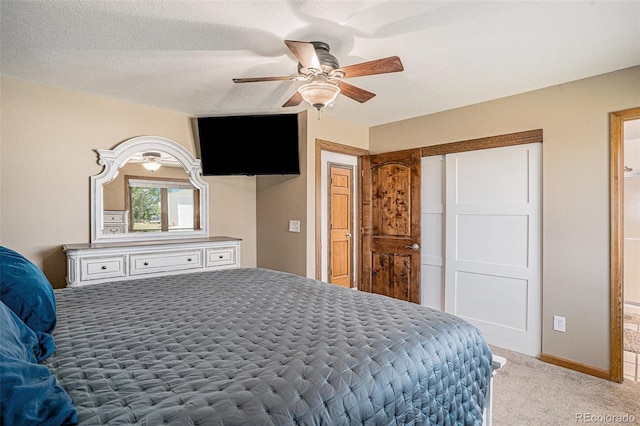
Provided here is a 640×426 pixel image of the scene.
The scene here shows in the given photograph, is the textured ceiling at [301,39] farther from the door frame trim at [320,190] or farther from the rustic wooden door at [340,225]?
the rustic wooden door at [340,225]

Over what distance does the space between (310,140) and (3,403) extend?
133 inches

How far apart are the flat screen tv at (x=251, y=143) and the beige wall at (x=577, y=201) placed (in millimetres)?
2328

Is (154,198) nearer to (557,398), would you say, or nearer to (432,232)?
(432,232)

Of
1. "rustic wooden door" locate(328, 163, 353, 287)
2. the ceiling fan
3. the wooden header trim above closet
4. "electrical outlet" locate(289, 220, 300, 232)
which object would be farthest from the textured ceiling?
"rustic wooden door" locate(328, 163, 353, 287)

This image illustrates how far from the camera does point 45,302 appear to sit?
3.86 feet

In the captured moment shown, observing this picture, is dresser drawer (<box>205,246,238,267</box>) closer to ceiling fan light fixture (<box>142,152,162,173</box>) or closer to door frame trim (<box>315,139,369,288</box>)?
door frame trim (<box>315,139,369,288</box>)

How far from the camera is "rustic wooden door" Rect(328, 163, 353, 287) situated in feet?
14.6

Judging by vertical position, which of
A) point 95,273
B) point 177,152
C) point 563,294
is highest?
point 177,152

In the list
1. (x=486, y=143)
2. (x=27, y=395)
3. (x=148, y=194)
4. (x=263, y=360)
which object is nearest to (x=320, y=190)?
(x=486, y=143)

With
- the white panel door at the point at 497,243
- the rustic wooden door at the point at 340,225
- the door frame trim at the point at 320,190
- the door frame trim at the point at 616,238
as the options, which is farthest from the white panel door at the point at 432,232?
the door frame trim at the point at 616,238

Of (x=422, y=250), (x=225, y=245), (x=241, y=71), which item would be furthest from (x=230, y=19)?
(x=422, y=250)

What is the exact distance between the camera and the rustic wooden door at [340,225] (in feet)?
14.6

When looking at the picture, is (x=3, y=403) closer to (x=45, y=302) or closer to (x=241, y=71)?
(x=45, y=302)

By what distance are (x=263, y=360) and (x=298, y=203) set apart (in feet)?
9.24
